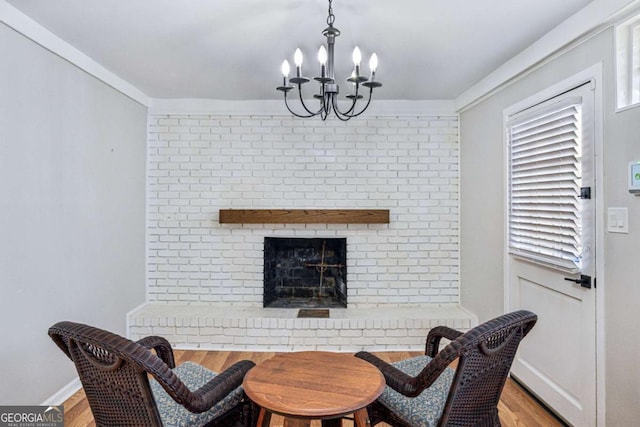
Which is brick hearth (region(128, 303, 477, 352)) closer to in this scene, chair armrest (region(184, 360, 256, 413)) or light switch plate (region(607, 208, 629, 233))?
A: chair armrest (region(184, 360, 256, 413))

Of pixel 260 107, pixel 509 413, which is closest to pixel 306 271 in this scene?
pixel 260 107

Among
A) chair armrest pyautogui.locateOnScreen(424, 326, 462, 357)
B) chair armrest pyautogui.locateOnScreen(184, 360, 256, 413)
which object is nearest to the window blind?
chair armrest pyautogui.locateOnScreen(424, 326, 462, 357)

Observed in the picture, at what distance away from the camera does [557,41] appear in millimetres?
2164

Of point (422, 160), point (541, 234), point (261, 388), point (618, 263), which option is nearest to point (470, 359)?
point (261, 388)

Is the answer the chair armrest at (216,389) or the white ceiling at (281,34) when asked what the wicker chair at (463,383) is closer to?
the chair armrest at (216,389)

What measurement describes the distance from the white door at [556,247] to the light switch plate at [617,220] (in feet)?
0.35

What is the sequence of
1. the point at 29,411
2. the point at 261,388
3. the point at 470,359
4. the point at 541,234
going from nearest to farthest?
the point at 470,359 → the point at 261,388 → the point at 29,411 → the point at 541,234

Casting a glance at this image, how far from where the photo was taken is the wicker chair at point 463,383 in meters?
1.38

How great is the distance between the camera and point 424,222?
3740 mm

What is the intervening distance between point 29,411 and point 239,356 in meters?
1.50

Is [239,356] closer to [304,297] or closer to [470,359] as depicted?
[304,297]

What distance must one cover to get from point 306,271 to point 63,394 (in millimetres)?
2279

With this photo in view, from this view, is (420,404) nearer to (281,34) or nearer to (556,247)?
(556,247)

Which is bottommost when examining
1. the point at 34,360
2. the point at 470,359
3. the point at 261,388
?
Answer: the point at 34,360
